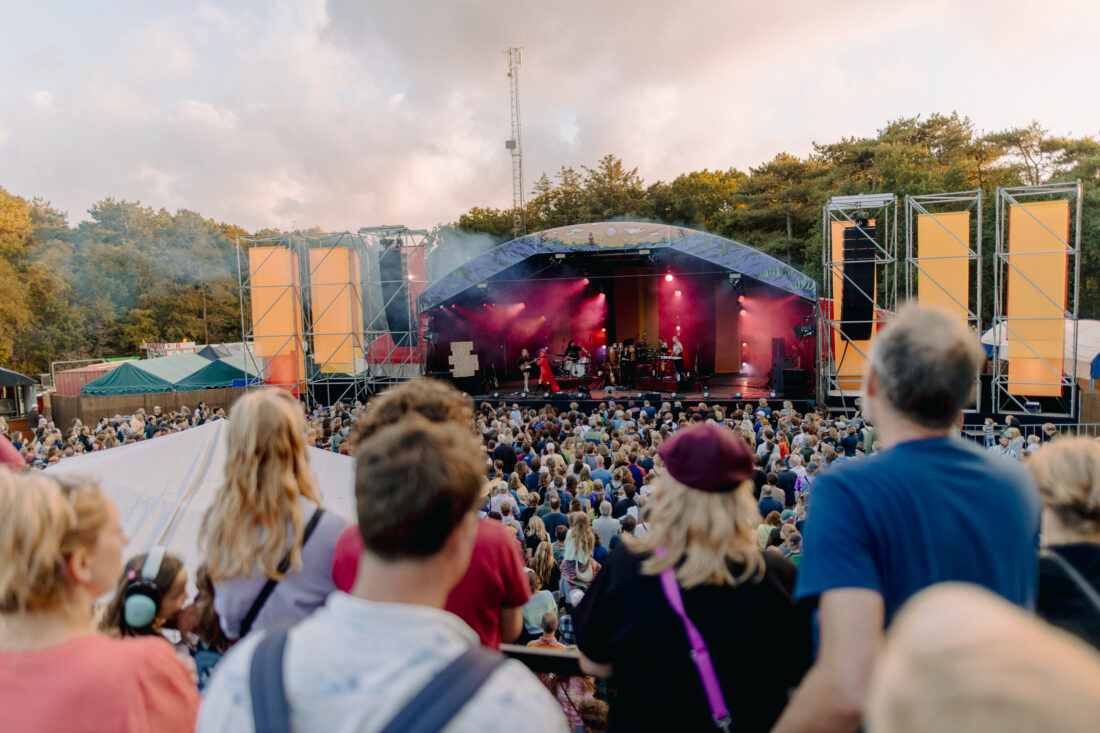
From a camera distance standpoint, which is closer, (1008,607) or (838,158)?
(1008,607)

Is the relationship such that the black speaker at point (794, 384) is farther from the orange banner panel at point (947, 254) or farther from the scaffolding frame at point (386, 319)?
the scaffolding frame at point (386, 319)

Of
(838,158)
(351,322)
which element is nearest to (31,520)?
(351,322)

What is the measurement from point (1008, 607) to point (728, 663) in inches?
39.4

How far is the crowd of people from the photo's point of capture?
860 millimetres

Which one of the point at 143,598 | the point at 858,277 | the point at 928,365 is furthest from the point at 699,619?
the point at 858,277

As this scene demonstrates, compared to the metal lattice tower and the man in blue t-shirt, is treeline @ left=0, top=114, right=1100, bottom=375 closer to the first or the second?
the metal lattice tower

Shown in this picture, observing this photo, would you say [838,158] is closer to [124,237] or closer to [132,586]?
[132,586]

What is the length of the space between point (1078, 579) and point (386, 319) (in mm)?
17546

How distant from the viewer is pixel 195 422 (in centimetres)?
1266

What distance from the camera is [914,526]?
48.4 inches

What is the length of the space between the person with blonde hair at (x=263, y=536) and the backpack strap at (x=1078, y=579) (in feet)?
5.85

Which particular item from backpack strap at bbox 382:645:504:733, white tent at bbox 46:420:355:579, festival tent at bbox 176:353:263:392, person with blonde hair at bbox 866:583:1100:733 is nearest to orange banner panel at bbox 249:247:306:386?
festival tent at bbox 176:353:263:392

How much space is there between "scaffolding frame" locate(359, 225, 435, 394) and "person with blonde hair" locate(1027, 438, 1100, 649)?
15231 millimetres

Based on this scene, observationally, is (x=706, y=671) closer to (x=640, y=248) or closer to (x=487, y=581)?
(x=487, y=581)
